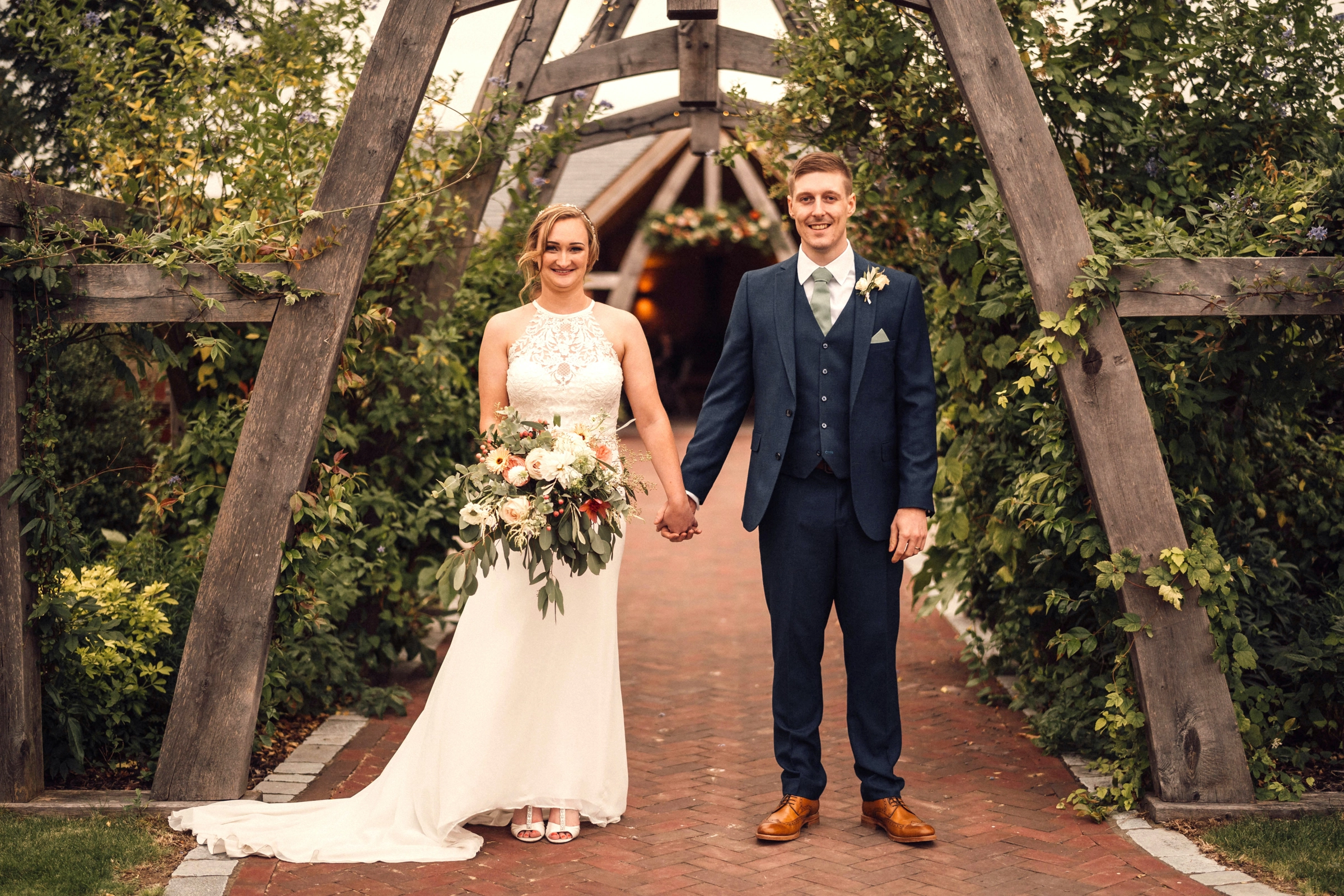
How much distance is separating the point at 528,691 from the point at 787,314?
5.02ft

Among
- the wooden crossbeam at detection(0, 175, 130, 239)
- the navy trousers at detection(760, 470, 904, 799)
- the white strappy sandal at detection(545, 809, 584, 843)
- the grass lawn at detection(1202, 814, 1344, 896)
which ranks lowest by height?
the grass lawn at detection(1202, 814, 1344, 896)

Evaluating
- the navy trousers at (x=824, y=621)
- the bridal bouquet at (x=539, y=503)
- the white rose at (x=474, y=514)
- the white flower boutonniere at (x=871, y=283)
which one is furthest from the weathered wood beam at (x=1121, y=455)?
the white rose at (x=474, y=514)

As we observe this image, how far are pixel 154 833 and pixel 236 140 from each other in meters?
2.79

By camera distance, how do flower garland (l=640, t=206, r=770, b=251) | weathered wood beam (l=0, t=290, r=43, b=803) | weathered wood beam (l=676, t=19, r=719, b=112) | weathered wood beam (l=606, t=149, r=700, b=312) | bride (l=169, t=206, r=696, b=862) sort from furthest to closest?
weathered wood beam (l=606, t=149, r=700, b=312), flower garland (l=640, t=206, r=770, b=251), weathered wood beam (l=676, t=19, r=719, b=112), weathered wood beam (l=0, t=290, r=43, b=803), bride (l=169, t=206, r=696, b=862)

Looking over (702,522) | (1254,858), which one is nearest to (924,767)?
(1254,858)

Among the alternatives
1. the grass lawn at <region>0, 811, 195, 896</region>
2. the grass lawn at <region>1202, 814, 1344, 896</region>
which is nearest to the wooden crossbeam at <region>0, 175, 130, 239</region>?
the grass lawn at <region>0, 811, 195, 896</region>

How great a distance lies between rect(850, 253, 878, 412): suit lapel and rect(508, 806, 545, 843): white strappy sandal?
1.73 m

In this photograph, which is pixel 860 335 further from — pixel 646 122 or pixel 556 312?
pixel 646 122

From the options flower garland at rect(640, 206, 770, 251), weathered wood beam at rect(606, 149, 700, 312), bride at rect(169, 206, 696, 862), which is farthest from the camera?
weathered wood beam at rect(606, 149, 700, 312)

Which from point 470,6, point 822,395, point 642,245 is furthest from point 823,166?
point 642,245

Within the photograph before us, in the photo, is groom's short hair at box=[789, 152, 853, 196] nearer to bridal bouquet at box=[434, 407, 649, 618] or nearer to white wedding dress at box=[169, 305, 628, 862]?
white wedding dress at box=[169, 305, 628, 862]

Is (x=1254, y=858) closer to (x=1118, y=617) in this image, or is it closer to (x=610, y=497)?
(x=1118, y=617)

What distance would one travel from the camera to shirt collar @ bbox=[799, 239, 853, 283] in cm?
387

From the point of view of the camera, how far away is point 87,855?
3.69 m
